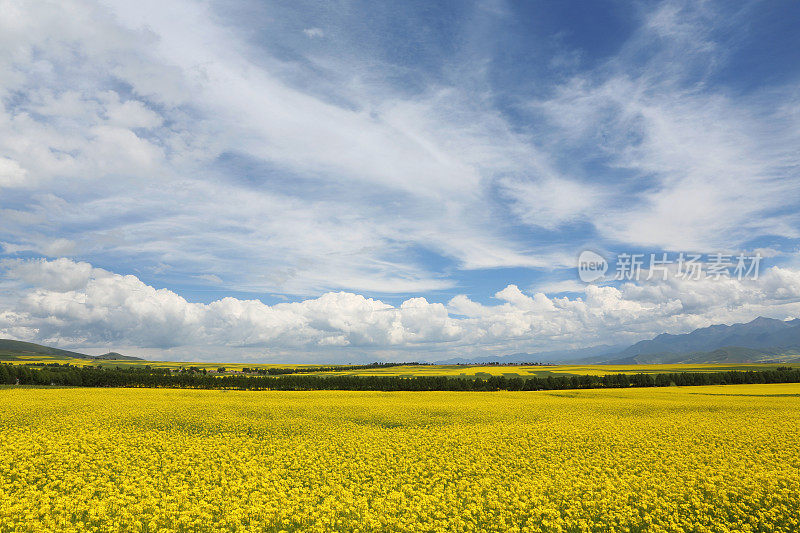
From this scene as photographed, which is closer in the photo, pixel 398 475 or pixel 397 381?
pixel 398 475

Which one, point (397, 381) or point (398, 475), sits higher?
point (398, 475)

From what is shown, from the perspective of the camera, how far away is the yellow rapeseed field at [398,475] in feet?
51.0

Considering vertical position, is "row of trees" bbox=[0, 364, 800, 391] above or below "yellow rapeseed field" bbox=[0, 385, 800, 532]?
below

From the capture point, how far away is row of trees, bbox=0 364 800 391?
10212 centimetres

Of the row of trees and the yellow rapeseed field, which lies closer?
the yellow rapeseed field

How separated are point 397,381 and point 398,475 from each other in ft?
289

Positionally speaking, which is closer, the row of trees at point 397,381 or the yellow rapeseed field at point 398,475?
the yellow rapeseed field at point 398,475

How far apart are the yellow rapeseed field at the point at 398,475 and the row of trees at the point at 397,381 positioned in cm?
6644

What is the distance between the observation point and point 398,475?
20.8 m

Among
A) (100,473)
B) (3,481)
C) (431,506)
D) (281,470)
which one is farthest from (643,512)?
(3,481)

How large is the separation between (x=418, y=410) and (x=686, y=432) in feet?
79.4

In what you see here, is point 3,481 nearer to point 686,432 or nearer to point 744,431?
point 686,432

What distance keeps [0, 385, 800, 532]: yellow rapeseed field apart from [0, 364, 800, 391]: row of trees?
66444 mm

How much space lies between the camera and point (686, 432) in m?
31.3
